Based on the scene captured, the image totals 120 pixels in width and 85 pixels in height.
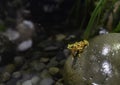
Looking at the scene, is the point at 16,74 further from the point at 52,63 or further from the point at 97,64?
the point at 97,64

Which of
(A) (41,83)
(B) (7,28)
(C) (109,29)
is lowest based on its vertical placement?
(A) (41,83)

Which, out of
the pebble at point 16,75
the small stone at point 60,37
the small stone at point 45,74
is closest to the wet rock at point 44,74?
the small stone at point 45,74

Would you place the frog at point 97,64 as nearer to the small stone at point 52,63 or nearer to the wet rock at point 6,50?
the small stone at point 52,63

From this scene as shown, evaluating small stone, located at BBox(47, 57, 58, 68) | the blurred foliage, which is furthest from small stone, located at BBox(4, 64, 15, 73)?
the blurred foliage

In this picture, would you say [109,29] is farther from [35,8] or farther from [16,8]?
[16,8]

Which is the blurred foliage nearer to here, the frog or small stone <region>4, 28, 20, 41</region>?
the frog

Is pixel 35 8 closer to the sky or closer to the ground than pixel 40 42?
closer to the sky

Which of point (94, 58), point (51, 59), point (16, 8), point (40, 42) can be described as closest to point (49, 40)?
point (40, 42)
